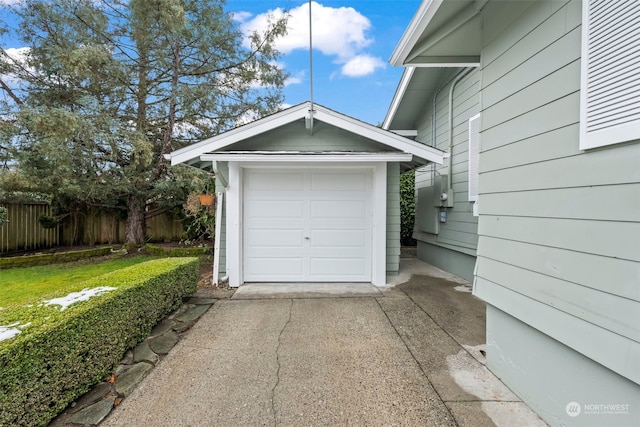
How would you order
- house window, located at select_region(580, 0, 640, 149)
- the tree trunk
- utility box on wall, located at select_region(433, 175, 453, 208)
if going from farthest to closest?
1. the tree trunk
2. utility box on wall, located at select_region(433, 175, 453, 208)
3. house window, located at select_region(580, 0, 640, 149)

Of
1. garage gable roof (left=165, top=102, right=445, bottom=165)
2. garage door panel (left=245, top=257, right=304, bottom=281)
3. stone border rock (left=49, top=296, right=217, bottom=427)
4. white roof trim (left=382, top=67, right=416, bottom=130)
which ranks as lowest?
stone border rock (left=49, top=296, right=217, bottom=427)

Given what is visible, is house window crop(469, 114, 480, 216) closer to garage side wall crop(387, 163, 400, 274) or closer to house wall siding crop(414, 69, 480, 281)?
house wall siding crop(414, 69, 480, 281)

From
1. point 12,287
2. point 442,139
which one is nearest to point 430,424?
point 442,139

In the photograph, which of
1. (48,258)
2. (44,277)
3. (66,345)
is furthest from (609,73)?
(48,258)

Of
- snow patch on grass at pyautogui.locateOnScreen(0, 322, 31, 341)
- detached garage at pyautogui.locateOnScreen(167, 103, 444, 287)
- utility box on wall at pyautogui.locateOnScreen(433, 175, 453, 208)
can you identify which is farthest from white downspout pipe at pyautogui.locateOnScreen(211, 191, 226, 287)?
utility box on wall at pyautogui.locateOnScreen(433, 175, 453, 208)

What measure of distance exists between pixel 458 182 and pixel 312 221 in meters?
3.64

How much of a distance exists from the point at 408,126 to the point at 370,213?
18.8ft

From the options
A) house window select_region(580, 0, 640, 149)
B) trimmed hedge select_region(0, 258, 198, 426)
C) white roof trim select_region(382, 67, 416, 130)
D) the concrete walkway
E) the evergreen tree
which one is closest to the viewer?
house window select_region(580, 0, 640, 149)

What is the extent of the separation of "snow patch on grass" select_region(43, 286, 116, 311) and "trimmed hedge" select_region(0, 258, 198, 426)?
0.26ft

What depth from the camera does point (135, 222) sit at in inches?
408

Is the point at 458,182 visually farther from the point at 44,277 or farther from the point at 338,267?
the point at 44,277

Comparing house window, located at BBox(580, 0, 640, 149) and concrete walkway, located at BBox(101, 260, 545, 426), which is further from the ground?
house window, located at BBox(580, 0, 640, 149)

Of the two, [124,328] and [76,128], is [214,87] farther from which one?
[124,328]

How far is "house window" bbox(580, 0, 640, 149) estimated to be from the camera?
1.70 m
